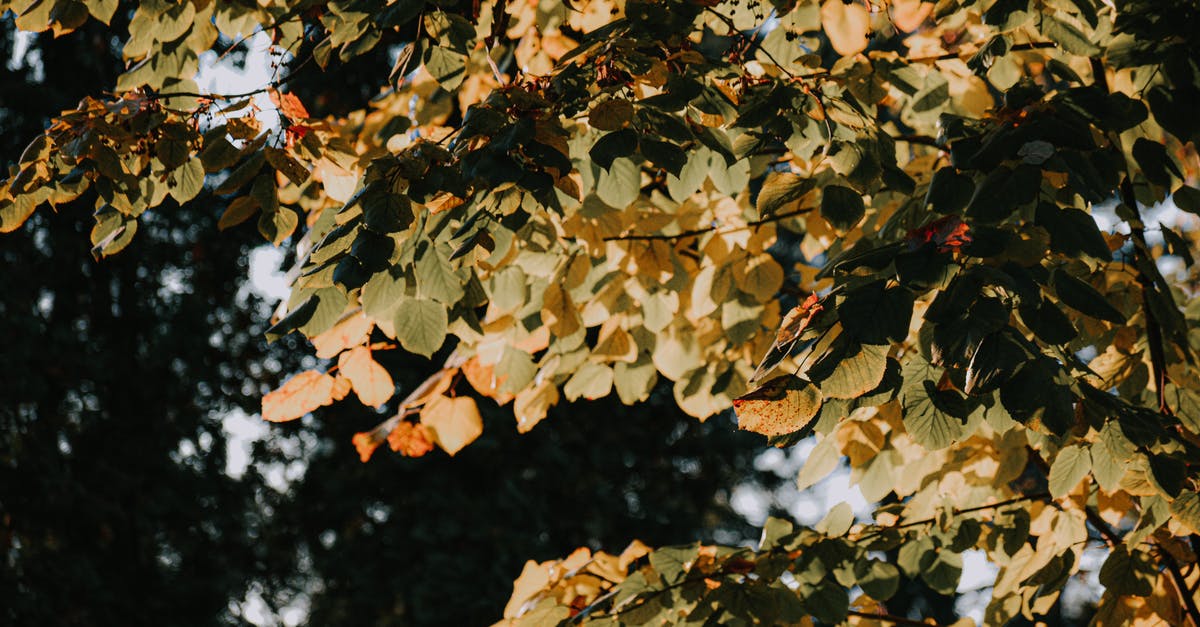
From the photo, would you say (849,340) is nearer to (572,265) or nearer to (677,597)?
(677,597)

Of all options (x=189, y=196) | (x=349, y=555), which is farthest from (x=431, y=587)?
(x=189, y=196)

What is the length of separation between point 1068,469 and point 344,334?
152 cm

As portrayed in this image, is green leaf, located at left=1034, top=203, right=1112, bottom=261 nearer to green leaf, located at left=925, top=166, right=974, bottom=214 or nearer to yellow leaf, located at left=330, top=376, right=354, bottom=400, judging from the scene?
green leaf, located at left=925, top=166, right=974, bottom=214

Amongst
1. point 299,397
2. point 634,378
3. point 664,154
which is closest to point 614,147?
point 664,154

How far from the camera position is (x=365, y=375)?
235cm

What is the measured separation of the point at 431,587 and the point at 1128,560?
19.7 feet

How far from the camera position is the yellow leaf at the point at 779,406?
1.29 meters

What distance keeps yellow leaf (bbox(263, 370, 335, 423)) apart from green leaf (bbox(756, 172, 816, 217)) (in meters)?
1.08

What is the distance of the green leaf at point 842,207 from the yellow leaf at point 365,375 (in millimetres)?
1070

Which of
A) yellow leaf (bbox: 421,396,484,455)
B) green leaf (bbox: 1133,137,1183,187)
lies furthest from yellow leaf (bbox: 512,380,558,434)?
green leaf (bbox: 1133,137,1183,187)

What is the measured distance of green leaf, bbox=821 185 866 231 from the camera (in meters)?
1.93

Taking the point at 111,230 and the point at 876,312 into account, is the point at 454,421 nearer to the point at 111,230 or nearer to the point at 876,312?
the point at 111,230

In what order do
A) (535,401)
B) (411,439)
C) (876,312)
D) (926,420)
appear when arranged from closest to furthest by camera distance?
(876,312) < (926,420) < (411,439) < (535,401)

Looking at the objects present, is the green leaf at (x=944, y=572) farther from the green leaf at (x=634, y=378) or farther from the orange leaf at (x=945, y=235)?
the orange leaf at (x=945, y=235)
